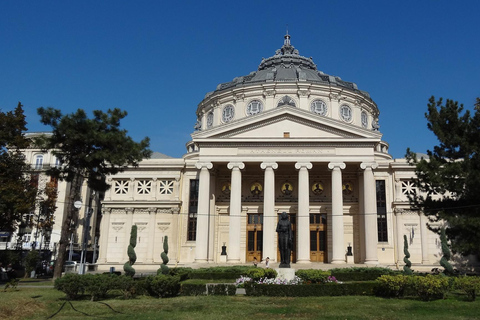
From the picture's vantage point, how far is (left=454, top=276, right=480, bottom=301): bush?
18.8 m

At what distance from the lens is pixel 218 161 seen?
4159 centimetres

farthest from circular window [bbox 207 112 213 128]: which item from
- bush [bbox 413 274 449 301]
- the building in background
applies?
bush [bbox 413 274 449 301]

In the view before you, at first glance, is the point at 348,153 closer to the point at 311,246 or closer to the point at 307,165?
the point at 307,165

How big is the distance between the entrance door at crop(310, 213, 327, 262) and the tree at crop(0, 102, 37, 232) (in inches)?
1002

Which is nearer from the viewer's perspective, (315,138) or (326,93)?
(315,138)

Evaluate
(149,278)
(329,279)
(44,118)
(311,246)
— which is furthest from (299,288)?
(311,246)

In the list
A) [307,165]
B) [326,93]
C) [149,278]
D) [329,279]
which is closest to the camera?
[149,278]

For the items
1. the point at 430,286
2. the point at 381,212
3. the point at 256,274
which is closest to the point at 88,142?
the point at 256,274

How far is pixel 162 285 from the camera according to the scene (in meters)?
20.4

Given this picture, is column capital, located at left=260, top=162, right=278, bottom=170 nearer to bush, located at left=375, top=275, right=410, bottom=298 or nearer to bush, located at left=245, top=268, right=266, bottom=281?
bush, located at left=245, top=268, right=266, bottom=281

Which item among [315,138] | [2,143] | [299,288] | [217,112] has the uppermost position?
[217,112]

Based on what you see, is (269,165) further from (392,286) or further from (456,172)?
(392,286)

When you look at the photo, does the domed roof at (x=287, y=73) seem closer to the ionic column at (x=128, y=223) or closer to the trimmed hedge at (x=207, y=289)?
the ionic column at (x=128, y=223)

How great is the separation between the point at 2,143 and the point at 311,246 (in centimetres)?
2831
